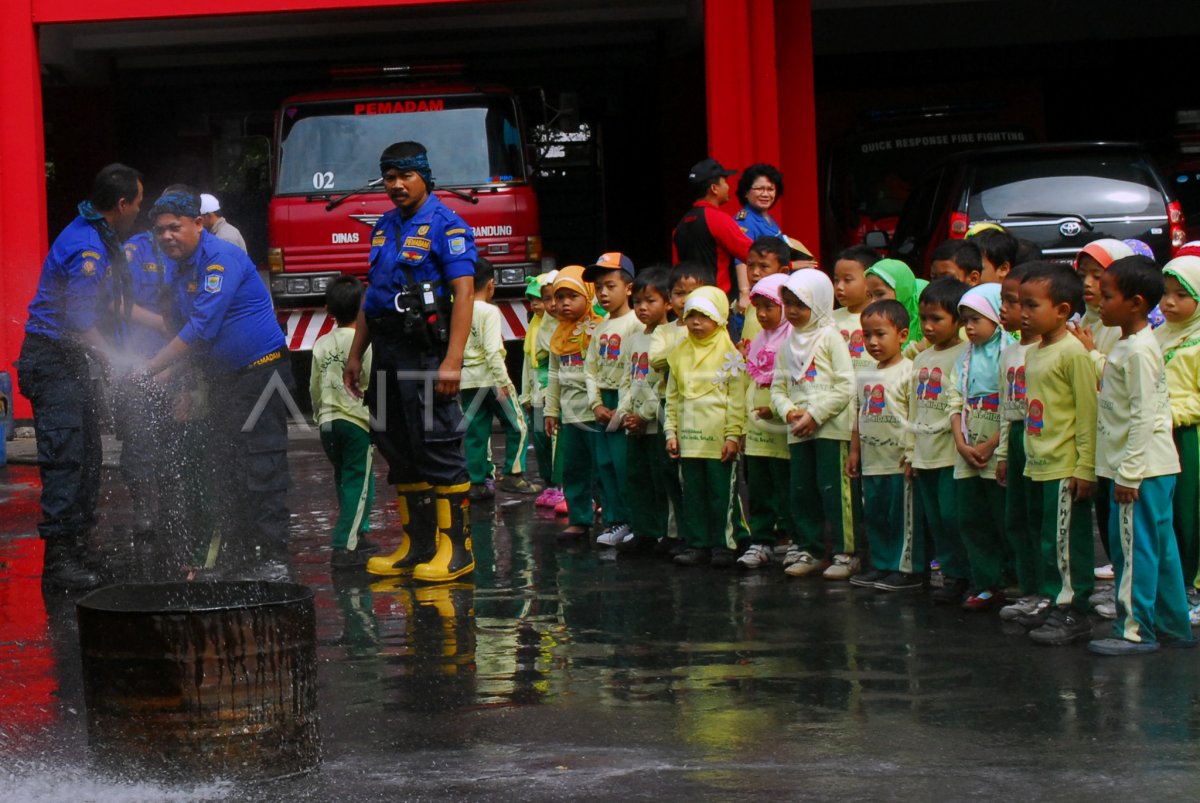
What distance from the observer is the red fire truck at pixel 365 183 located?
1444 cm

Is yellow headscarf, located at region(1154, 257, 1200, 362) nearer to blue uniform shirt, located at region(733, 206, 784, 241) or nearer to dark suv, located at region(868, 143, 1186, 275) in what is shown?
blue uniform shirt, located at region(733, 206, 784, 241)

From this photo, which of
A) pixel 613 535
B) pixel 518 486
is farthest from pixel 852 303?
pixel 518 486

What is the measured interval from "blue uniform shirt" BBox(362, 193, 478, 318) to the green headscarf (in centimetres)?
210

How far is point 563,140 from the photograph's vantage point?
17.8 m

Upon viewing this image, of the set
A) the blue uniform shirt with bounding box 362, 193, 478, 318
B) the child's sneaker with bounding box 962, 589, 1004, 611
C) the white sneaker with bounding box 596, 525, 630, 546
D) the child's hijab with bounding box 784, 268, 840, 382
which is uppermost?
the blue uniform shirt with bounding box 362, 193, 478, 318

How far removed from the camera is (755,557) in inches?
322

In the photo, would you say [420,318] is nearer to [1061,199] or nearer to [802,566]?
[802,566]

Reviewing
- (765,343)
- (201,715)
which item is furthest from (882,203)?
(201,715)

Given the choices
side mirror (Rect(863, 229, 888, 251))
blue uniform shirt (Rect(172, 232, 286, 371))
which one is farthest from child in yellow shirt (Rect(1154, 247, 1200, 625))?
side mirror (Rect(863, 229, 888, 251))

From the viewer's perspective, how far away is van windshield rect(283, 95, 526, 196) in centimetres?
1449

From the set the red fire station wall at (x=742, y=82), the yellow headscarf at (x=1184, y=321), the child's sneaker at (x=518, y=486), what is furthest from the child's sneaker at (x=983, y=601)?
the red fire station wall at (x=742, y=82)

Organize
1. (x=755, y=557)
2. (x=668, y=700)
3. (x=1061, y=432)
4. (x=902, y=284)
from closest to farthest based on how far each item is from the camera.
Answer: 1. (x=668, y=700)
2. (x=1061, y=432)
3. (x=755, y=557)
4. (x=902, y=284)

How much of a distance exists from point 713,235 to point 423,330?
10.5 ft

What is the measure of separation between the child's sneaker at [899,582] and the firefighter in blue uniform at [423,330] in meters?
1.99
